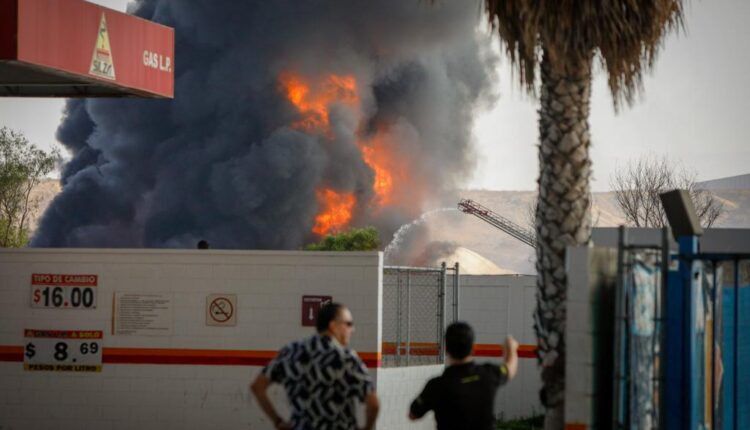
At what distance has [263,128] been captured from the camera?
90625mm

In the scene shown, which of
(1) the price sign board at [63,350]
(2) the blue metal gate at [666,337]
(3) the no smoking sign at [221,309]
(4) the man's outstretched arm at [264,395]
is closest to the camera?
(4) the man's outstretched arm at [264,395]

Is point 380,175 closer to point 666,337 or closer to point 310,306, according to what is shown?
point 310,306

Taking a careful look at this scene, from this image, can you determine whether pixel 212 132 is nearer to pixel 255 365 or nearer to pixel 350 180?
pixel 350 180

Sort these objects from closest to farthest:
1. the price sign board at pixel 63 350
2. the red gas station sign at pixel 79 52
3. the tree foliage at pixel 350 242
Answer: the price sign board at pixel 63 350 → the red gas station sign at pixel 79 52 → the tree foliage at pixel 350 242

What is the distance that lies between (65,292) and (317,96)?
7290cm

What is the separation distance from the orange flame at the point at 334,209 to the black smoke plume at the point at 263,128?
2.11 feet

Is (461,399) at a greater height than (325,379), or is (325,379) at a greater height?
(325,379)

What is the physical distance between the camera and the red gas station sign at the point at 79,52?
20.0 meters

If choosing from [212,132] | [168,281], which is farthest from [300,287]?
[212,132]

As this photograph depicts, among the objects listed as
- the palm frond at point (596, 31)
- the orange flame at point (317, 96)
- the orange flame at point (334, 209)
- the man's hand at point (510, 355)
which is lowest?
the man's hand at point (510, 355)

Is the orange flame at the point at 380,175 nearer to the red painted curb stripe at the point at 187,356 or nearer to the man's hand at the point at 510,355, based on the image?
the red painted curb stripe at the point at 187,356

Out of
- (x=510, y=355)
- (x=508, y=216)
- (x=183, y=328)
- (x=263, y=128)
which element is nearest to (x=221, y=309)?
(x=183, y=328)

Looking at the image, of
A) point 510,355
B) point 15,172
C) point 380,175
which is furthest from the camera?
A: point 380,175

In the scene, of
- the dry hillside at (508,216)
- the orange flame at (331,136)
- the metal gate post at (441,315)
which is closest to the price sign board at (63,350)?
the metal gate post at (441,315)
